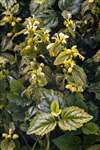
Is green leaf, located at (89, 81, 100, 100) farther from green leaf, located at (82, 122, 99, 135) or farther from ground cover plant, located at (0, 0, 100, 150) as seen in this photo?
green leaf, located at (82, 122, 99, 135)

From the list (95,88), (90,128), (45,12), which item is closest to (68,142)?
(90,128)

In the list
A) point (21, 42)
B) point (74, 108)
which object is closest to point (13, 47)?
point (21, 42)

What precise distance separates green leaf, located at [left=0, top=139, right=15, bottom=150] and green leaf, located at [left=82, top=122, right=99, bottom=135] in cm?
33

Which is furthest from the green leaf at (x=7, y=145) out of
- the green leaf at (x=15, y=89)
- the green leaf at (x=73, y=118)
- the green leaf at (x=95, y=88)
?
the green leaf at (x=95, y=88)

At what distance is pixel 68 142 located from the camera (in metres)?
1.74

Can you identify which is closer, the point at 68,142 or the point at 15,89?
the point at 68,142

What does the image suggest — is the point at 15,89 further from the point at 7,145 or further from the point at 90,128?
the point at 90,128

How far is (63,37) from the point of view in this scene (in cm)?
173

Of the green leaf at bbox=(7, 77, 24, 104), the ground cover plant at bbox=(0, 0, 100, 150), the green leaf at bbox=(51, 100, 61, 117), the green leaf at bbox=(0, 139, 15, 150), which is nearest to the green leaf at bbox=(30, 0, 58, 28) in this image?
the ground cover plant at bbox=(0, 0, 100, 150)

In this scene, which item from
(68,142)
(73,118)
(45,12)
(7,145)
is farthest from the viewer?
(45,12)

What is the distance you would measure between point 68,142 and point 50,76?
11.7 inches

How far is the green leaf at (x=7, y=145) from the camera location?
1.84m

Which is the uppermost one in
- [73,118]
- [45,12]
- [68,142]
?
[45,12]

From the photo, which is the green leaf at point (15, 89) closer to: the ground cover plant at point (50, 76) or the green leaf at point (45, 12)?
the ground cover plant at point (50, 76)
